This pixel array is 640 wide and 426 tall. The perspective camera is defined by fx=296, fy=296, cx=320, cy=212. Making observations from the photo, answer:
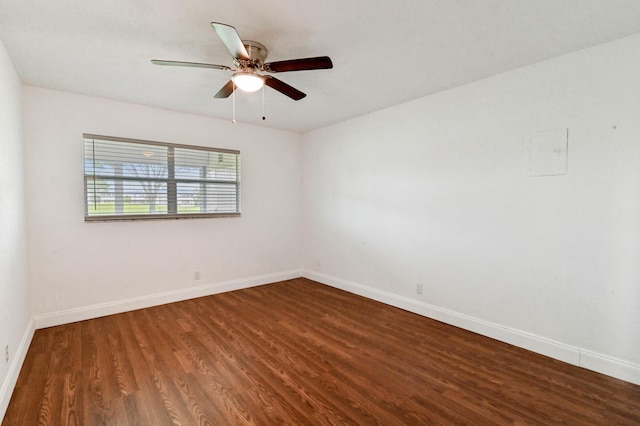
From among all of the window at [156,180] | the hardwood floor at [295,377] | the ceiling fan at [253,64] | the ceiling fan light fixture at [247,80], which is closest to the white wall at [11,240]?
the hardwood floor at [295,377]

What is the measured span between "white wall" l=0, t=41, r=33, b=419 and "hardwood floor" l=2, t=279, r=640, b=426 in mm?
162

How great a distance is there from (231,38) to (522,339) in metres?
3.36

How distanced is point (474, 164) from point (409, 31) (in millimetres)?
1544

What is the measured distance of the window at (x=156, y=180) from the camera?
3.40 m

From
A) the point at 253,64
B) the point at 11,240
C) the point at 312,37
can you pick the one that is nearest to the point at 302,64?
the point at 312,37

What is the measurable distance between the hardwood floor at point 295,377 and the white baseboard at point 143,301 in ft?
0.51

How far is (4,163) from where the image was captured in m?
2.15

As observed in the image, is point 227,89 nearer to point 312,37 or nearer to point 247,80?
point 247,80

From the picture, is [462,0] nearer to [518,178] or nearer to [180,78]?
[518,178]

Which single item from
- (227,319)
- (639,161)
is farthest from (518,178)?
(227,319)

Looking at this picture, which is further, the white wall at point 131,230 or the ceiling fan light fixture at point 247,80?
the white wall at point 131,230

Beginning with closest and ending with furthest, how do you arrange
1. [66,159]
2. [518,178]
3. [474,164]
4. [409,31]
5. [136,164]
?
[409,31]
[518,178]
[474,164]
[66,159]
[136,164]

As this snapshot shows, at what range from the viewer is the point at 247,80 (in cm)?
226

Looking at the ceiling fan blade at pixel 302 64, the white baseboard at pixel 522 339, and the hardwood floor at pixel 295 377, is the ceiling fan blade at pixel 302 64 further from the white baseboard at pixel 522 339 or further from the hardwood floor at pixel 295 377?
the white baseboard at pixel 522 339
